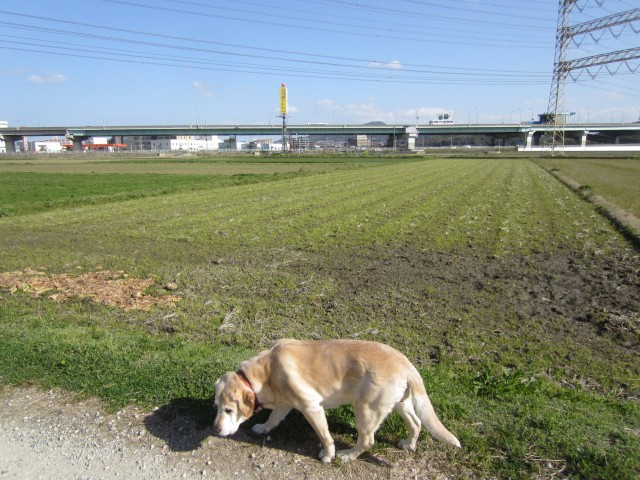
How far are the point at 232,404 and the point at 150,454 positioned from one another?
0.93 metres

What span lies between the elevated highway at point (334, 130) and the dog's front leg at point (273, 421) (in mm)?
137070

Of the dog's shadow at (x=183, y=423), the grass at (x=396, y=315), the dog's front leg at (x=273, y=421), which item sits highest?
the dog's front leg at (x=273, y=421)

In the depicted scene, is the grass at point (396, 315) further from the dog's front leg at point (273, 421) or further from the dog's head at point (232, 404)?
the dog's head at point (232, 404)

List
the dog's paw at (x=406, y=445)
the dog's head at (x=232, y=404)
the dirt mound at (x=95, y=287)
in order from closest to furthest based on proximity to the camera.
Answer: the dog's head at (x=232, y=404)
the dog's paw at (x=406, y=445)
the dirt mound at (x=95, y=287)

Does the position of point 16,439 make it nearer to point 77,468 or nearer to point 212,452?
point 77,468

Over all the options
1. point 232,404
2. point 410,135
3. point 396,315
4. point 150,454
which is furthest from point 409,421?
point 410,135

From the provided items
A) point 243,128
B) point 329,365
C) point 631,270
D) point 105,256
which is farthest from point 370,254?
point 243,128

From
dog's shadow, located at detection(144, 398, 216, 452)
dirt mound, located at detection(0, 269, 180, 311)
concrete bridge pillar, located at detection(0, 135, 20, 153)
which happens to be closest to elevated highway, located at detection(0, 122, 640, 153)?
concrete bridge pillar, located at detection(0, 135, 20, 153)

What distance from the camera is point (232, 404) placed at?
4.06 metres

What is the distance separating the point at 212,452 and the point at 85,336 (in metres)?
3.67

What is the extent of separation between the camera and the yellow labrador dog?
398 centimetres

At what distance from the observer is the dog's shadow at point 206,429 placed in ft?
14.2

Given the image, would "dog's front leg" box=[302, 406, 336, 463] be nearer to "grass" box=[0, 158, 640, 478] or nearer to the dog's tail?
"grass" box=[0, 158, 640, 478]

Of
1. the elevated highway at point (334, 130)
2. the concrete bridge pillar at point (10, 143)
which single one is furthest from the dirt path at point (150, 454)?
the concrete bridge pillar at point (10, 143)
